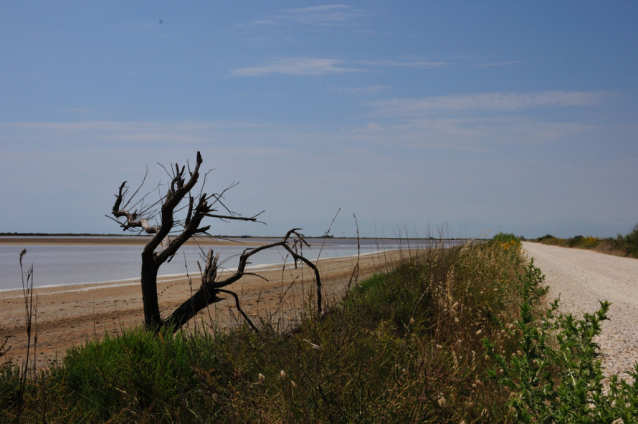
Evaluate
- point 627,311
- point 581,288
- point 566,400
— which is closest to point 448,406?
point 566,400

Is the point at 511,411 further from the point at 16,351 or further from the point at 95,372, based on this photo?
the point at 16,351

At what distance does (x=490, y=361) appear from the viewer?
4.66 m

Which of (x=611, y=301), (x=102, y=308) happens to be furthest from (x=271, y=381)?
(x=102, y=308)

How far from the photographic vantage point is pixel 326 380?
2.64 m

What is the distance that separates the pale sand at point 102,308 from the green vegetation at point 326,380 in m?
1.56

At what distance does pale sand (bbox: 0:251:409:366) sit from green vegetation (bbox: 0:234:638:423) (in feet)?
5.13

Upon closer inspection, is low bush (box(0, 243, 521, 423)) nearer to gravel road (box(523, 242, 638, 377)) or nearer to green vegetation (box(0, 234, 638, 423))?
green vegetation (box(0, 234, 638, 423))

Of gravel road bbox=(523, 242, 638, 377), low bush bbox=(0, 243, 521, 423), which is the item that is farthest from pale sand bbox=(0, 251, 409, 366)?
gravel road bbox=(523, 242, 638, 377)

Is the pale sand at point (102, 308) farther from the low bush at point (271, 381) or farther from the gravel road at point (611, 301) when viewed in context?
the gravel road at point (611, 301)

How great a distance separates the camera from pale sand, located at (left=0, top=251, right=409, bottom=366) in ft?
24.8

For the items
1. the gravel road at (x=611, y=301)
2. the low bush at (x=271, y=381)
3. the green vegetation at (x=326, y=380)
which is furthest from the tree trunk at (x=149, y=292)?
the gravel road at (x=611, y=301)

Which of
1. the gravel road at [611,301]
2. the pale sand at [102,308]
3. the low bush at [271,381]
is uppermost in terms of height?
the low bush at [271,381]

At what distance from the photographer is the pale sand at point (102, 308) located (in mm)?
7544

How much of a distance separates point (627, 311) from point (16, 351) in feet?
33.6
